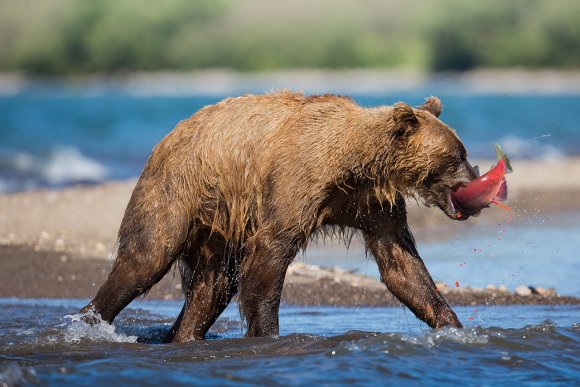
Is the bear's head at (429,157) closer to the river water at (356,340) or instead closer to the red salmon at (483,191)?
the red salmon at (483,191)

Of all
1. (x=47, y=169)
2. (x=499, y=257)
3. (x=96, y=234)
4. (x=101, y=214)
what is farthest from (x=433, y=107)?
(x=47, y=169)

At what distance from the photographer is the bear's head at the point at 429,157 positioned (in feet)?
23.8

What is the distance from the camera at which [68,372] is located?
258 inches

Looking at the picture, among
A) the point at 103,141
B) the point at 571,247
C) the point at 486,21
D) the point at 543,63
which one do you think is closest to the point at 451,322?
the point at 571,247

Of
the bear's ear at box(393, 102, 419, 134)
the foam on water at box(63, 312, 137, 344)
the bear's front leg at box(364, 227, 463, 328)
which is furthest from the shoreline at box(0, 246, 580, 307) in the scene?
the bear's ear at box(393, 102, 419, 134)

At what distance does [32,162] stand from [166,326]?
54.8 feet

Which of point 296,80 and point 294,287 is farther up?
point 296,80

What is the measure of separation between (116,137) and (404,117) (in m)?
28.6

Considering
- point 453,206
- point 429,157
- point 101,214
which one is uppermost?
point 101,214

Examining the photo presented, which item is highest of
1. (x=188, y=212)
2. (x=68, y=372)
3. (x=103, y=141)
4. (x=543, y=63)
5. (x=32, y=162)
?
(x=543, y=63)

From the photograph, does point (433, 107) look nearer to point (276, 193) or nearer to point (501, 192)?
point (501, 192)

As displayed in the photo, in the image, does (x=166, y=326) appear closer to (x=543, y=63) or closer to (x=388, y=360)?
(x=388, y=360)

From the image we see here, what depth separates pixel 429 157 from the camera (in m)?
7.27

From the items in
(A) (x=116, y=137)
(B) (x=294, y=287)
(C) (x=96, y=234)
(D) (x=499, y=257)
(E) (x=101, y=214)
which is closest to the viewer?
(B) (x=294, y=287)
